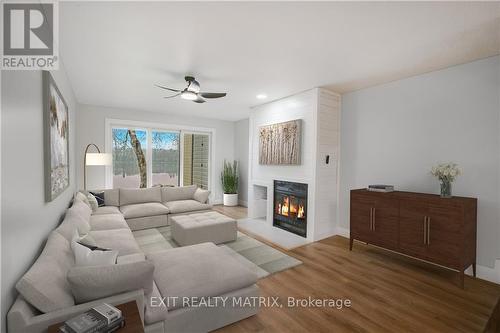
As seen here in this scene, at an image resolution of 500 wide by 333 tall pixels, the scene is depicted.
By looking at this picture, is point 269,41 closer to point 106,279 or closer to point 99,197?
point 106,279

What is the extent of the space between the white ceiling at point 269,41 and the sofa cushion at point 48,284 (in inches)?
74.4

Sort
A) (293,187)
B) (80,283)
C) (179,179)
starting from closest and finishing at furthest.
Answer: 1. (80,283)
2. (293,187)
3. (179,179)

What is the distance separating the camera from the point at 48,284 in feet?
4.27

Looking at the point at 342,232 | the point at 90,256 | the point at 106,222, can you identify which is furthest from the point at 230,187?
the point at 90,256

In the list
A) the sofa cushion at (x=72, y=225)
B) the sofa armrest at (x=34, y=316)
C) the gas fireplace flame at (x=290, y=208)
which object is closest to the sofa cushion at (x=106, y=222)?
the sofa cushion at (x=72, y=225)

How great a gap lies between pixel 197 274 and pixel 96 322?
2.97 feet

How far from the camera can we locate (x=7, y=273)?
3.95 ft

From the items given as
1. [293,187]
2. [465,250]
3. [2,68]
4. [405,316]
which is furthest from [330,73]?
[2,68]

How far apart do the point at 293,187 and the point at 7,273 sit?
147 inches

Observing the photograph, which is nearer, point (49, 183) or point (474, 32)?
point (49, 183)

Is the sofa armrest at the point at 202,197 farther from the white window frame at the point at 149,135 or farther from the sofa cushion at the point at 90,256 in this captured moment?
the sofa cushion at the point at 90,256

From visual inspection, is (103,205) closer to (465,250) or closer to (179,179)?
(179,179)

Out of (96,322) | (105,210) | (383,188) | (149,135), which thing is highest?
(149,135)

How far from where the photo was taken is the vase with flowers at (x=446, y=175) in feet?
8.70
